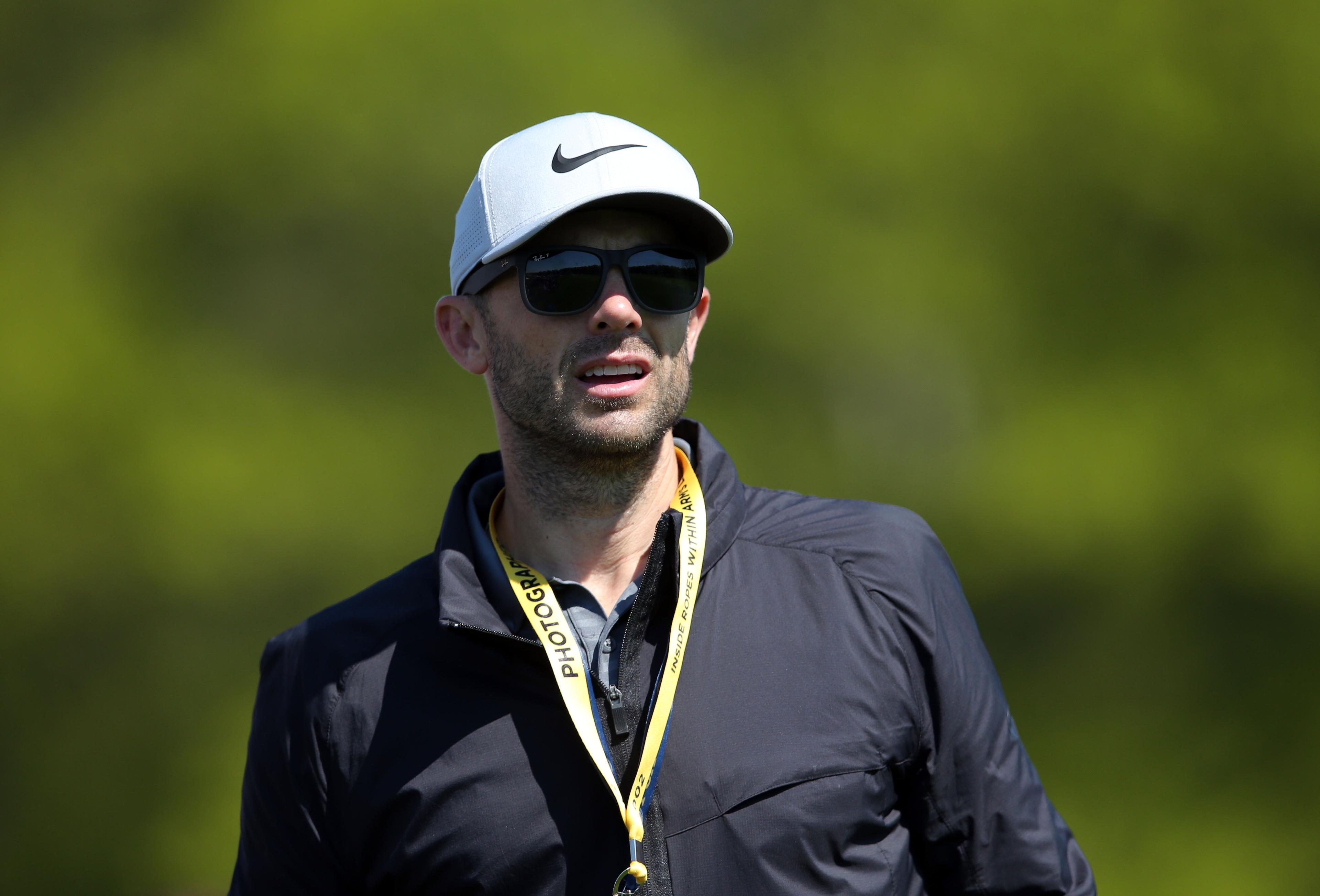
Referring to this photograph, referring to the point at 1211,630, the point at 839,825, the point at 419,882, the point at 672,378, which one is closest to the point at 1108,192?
the point at 1211,630

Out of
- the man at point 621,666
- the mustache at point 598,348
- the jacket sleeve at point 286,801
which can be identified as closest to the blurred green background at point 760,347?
the man at point 621,666

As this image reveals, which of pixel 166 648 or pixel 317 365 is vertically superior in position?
pixel 317 365

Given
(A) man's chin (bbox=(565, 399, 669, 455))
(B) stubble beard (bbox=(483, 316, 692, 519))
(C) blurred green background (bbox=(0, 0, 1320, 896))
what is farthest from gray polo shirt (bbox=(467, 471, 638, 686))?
(C) blurred green background (bbox=(0, 0, 1320, 896))

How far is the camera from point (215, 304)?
5113 mm

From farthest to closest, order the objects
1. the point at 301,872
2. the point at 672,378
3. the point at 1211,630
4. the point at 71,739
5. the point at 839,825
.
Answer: the point at 71,739 < the point at 1211,630 < the point at 672,378 < the point at 301,872 < the point at 839,825

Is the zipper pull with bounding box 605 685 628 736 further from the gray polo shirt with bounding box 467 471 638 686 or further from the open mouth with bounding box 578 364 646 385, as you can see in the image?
the open mouth with bounding box 578 364 646 385

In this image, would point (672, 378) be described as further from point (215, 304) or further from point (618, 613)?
point (215, 304)

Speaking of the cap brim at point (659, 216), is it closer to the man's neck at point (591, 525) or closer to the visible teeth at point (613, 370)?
the visible teeth at point (613, 370)

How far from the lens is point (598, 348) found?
2143 mm

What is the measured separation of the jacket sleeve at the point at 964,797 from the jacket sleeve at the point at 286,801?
989mm

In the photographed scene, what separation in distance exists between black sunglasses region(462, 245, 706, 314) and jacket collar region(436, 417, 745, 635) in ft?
0.93

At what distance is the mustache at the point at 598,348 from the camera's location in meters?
2.14

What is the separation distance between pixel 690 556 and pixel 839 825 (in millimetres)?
506

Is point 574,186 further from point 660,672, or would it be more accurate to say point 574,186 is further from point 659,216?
point 660,672
